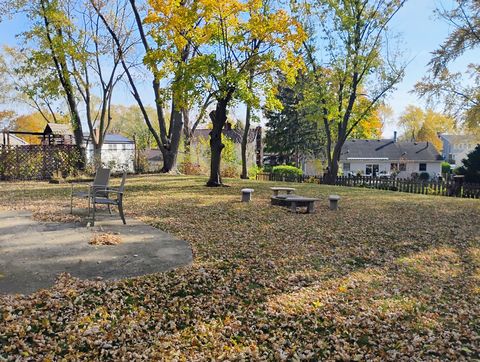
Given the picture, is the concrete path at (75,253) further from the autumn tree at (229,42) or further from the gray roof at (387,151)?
the gray roof at (387,151)

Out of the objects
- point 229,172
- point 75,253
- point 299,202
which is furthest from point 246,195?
point 229,172

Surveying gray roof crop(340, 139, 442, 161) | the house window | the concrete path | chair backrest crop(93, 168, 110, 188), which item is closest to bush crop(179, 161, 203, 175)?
chair backrest crop(93, 168, 110, 188)

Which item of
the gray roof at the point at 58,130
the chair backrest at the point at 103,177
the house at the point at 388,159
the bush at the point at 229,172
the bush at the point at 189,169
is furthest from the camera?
the house at the point at 388,159

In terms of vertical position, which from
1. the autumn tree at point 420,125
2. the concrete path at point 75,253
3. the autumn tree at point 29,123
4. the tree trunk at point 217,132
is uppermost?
the autumn tree at point 420,125

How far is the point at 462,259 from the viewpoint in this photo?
5926 mm

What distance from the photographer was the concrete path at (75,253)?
436 centimetres

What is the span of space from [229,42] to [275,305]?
37.2ft

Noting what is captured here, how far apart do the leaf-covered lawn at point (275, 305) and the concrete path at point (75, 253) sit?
0.25m

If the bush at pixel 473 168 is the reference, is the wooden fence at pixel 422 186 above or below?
below

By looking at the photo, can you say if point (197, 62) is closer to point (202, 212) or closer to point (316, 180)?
point (202, 212)

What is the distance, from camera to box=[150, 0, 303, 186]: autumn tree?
12.6 meters

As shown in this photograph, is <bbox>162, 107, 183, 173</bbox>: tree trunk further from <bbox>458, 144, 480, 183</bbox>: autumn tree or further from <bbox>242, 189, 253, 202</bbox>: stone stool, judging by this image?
<bbox>458, 144, 480, 183</bbox>: autumn tree

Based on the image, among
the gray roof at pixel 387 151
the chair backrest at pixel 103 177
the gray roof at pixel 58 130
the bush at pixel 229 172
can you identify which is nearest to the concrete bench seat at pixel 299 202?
the chair backrest at pixel 103 177

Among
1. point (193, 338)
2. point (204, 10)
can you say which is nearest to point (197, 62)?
point (204, 10)
